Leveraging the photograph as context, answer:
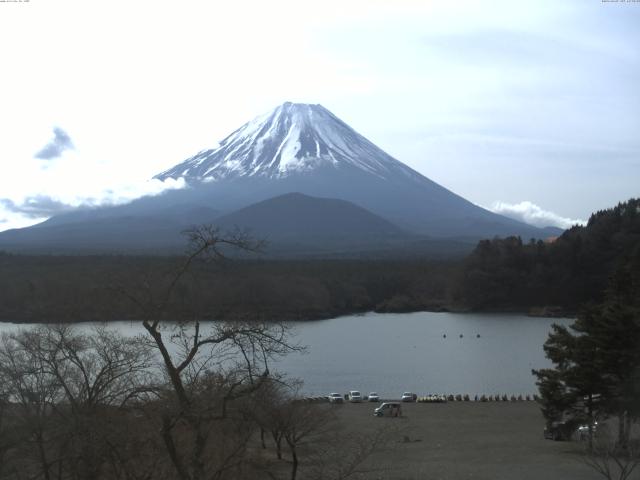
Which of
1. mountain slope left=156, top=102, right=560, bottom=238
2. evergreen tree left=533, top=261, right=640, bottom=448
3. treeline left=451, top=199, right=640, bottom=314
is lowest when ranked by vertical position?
evergreen tree left=533, top=261, right=640, bottom=448

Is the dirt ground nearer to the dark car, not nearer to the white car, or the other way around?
the dark car

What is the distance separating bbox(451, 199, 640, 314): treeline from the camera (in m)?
40.8

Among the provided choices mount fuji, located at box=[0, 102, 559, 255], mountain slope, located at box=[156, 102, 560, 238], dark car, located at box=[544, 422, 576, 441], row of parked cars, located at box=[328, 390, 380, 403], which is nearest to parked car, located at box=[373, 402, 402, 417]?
row of parked cars, located at box=[328, 390, 380, 403]

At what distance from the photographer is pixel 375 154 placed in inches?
4067

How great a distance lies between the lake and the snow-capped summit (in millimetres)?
64435

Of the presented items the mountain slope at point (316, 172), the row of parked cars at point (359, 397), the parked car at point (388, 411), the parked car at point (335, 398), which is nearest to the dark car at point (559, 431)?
the parked car at point (388, 411)

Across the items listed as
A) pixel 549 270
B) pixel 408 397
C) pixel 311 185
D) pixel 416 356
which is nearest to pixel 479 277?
pixel 549 270

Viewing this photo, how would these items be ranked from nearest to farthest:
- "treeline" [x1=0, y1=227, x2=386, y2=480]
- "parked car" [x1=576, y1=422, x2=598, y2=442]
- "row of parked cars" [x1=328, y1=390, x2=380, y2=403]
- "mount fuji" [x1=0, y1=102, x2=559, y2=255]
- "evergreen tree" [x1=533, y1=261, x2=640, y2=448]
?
"treeline" [x1=0, y1=227, x2=386, y2=480] → "evergreen tree" [x1=533, y1=261, x2=640, y2=448] → "parked car" [x1=576, y1=422, x2=598, y2=442] → "row of parked cars" [x1=328, y1=390, x2=380, y2=403] → "mount fuji" [x1=0, y1=102, x2=559, y2=255]

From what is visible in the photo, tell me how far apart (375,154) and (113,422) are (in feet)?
326

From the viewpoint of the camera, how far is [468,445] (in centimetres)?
1220

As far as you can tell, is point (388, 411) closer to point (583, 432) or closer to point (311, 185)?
point (583, 432)

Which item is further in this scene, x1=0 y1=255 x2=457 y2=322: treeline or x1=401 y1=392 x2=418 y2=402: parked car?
x1=0 y1=255 x2=457 y2=322: treeline

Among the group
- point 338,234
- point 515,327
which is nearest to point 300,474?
point 515,327

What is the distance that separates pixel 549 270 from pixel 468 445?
99.3ft
